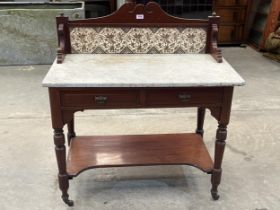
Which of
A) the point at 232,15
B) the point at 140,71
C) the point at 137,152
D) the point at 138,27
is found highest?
the point at 138,27

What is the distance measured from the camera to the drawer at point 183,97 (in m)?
1.56

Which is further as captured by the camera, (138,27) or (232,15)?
(232,15)

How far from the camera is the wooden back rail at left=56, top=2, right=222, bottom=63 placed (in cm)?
185

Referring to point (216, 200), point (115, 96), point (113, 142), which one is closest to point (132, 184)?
point (113, 142)

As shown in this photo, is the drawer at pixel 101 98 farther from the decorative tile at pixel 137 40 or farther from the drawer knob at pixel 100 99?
the decorative tile at pixel 137 40

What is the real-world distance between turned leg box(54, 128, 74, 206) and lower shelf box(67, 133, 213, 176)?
0.16 feet

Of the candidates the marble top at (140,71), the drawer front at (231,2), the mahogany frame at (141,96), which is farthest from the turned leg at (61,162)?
the drawer front at (231,2)

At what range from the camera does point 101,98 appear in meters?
1.54

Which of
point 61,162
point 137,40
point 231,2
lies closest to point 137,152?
point 61,162

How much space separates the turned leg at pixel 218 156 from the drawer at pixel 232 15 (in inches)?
138

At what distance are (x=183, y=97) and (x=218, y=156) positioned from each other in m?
0.42

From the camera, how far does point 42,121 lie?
8.85 ft

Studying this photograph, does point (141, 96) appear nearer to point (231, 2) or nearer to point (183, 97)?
point (183, 97)

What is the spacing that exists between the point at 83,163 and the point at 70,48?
667 millimetres
